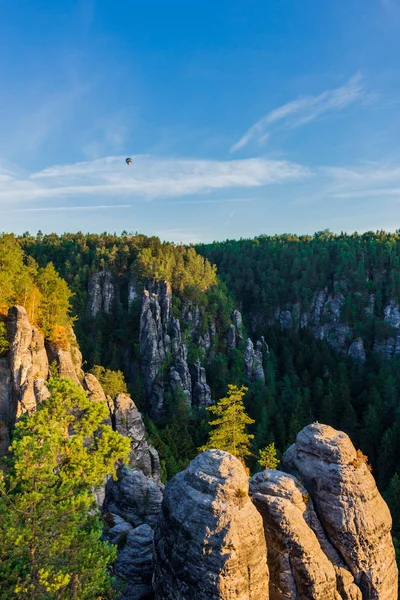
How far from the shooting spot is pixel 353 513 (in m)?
12.4

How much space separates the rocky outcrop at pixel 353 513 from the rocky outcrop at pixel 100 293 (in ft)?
256

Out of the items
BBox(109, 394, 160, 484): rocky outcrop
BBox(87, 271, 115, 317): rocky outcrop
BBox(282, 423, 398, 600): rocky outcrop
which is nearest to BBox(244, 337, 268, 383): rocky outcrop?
BBox(87, 271, 115, 317): rocky outcrop

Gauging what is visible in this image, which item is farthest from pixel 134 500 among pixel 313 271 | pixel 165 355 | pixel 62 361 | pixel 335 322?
pixel 313 271

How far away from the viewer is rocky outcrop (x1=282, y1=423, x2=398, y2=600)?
12219 mm

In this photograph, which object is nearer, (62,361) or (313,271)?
(62,361)

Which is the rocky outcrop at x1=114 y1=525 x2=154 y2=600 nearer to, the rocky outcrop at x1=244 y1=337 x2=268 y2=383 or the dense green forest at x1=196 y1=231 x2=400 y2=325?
the rocky outcrop at x1=244 y1=337 x2=268 y2=383

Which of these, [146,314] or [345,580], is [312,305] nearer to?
[146,314]

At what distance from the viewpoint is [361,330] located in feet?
303

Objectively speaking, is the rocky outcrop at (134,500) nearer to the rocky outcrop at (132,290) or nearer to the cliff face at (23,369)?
the cliff face at (23,369)

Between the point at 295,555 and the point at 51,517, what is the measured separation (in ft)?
24.2

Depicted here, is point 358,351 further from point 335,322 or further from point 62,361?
point 62,361

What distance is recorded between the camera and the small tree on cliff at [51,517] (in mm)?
10234

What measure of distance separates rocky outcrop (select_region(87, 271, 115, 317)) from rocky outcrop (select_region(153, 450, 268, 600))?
7814 cm

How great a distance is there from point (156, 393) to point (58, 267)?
49588 mm
